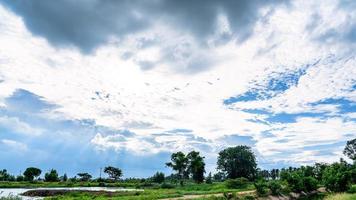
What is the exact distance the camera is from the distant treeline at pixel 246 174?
6397cm

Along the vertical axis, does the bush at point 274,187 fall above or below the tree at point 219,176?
below

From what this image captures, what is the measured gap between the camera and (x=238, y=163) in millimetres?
116000

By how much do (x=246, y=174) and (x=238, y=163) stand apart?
417cm

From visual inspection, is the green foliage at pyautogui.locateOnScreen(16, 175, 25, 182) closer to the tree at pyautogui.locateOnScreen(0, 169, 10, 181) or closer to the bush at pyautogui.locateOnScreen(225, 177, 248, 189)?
the tree at pyautogui.locateOnScreen(0, 169, 10, 181)

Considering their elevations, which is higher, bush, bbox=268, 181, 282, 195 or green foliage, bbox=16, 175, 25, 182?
green foliage, bbox=16, 175, 25, 182

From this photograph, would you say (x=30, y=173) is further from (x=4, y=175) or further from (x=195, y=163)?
(x=195, y=163)

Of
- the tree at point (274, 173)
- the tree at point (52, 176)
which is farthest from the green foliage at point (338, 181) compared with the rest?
the tree at point (52, 176)

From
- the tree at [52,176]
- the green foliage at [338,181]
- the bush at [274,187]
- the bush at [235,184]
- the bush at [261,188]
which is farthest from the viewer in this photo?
the tree at [52,176]

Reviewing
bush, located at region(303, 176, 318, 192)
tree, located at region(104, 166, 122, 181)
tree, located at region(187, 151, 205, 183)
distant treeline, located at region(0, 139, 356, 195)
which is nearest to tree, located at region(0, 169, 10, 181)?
distant treeline, located at region(0, 139, 356, 195)

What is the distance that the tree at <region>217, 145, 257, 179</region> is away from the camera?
116m

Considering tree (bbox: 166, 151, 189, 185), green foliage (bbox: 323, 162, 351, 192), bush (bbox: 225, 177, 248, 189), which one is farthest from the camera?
tree (bbox: 166, 151, 189, 185)

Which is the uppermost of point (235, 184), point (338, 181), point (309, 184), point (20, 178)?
point (20, 178)

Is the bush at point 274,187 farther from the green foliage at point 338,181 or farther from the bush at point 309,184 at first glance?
the green foliage at point 338,181

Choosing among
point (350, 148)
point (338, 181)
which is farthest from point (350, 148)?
point (338, 181)
